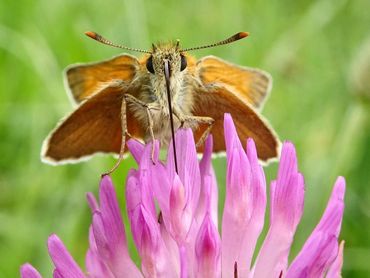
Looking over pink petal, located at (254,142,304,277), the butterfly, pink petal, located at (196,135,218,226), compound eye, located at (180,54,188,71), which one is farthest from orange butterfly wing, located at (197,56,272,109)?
pink petal, located at (254,142,304,277)

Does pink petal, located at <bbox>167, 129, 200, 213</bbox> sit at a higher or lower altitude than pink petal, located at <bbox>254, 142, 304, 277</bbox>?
higher

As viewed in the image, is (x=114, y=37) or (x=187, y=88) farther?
A: (x=114, y=37)

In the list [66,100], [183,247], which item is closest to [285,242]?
[183,247]

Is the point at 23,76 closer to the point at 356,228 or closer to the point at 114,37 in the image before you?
the point at 114,37

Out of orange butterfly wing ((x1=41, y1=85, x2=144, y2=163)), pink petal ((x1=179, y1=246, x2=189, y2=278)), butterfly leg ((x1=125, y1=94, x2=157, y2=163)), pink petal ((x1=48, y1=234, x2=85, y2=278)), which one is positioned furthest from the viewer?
orange butterfly wing ((x1=41, y1=85, x2=144, y2=163))

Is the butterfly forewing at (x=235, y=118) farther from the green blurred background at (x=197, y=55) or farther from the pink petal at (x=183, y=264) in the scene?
the green blurred background at (x=197, y=55)

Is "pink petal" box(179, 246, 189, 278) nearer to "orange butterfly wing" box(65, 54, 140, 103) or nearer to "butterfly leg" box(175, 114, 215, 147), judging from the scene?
"butterfly leg" box(175, 114, 215, 147)
